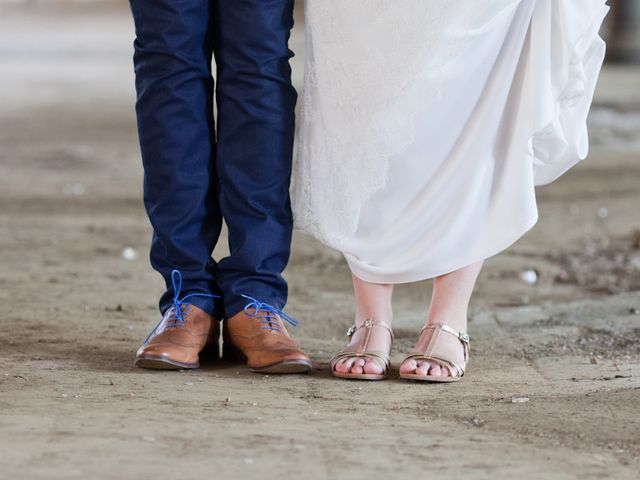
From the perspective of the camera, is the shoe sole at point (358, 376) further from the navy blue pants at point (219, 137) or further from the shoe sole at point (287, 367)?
the navy blue pants at point (219, 137)

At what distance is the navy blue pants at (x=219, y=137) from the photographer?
2.20 metres

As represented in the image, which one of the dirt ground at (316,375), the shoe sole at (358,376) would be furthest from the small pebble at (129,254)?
the shoe sole at (358,376)

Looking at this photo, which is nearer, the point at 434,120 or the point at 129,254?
the point at 434,120

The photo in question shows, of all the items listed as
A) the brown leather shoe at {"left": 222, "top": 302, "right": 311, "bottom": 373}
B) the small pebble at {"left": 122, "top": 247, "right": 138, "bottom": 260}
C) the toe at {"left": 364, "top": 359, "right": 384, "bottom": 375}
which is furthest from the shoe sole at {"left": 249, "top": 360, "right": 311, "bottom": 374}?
the small pebble at {"left": 122, "top": 247, "right": 138, "bottom": 260}

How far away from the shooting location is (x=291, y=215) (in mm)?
2373

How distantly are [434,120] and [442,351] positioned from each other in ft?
1.59

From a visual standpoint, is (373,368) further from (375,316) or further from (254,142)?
(254,142)

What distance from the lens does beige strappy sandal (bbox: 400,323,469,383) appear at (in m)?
2.23

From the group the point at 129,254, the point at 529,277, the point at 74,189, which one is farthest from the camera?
the point at 74,189

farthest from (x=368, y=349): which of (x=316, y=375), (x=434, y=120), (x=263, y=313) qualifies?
(x=434, y=120)

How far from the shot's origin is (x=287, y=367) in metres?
2.22

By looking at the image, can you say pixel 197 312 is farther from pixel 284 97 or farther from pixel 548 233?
pixel 548 233

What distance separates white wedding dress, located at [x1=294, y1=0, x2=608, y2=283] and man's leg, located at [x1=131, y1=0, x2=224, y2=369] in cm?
22

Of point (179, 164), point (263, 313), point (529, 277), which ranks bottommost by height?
point (529, 277)
